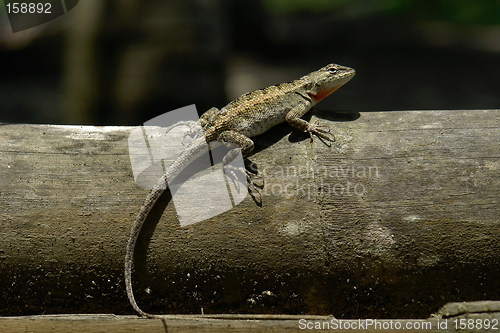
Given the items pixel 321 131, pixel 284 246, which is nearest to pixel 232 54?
pixel 321 131

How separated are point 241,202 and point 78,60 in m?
3.57

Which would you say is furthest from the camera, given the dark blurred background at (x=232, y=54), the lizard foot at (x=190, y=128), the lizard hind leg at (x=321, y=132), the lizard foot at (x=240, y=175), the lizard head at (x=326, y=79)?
the dark blurred background at (x=232, y=54)

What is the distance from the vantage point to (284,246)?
1945 millimetres

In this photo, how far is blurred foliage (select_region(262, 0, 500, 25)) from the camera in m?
4.45

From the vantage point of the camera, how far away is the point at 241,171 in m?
2.25

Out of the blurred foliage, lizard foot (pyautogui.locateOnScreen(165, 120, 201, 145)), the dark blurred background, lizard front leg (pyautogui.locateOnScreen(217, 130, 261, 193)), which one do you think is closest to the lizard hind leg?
lizard front leg (pyautogui.locateOnScreen(217, 130, 261, 193))

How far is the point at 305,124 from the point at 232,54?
99.2 inches

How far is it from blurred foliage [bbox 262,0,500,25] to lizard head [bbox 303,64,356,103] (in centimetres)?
173

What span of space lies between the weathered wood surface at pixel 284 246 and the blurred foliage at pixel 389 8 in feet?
10.5

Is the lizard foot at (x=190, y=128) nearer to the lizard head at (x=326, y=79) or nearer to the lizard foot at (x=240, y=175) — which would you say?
the lizard foot at (x=240, y=175)

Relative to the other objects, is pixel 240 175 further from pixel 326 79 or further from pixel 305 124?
pixel 326 79

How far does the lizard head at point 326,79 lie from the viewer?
3.18 metres

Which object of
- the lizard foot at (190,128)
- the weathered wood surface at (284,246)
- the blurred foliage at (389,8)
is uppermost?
the blurred foliage at (389,8)

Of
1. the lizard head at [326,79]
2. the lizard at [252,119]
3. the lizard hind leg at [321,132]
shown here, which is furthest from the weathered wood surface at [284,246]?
the lizard head at [326,79]
